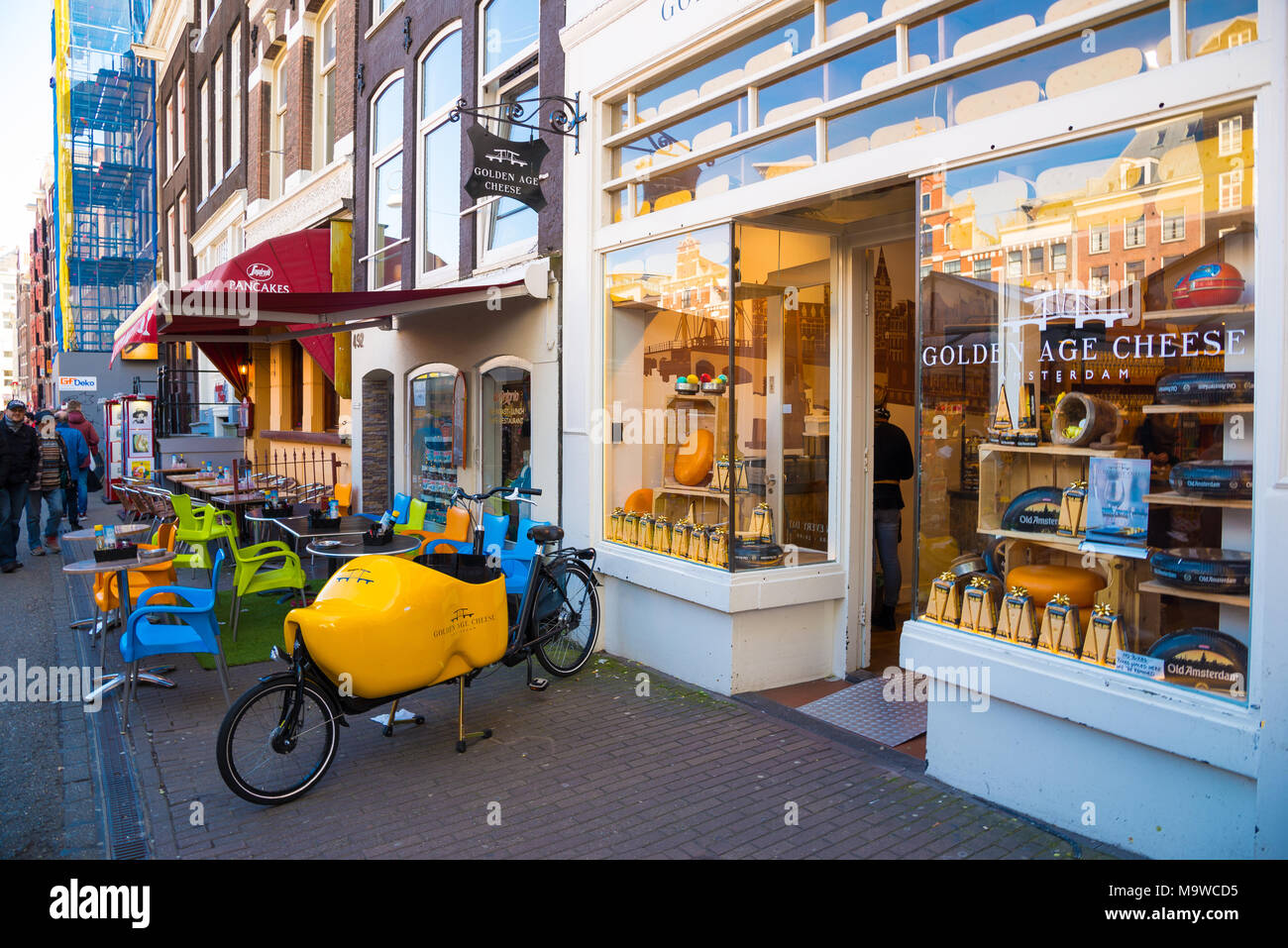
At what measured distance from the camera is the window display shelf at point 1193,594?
3.44 meters

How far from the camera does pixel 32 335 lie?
64.4 metres

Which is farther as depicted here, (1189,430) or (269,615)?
(269,615)

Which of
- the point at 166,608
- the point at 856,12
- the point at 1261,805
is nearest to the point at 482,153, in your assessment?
the point at 856,12

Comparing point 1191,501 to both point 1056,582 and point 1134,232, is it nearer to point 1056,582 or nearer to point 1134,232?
point 1056,582

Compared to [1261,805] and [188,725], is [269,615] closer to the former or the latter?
[188,725]

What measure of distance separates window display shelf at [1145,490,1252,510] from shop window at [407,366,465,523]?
7.07 metres

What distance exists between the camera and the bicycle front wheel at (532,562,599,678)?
6.09 meters

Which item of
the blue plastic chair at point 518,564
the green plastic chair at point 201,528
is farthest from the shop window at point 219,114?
the blue plastic chair at point 518,564

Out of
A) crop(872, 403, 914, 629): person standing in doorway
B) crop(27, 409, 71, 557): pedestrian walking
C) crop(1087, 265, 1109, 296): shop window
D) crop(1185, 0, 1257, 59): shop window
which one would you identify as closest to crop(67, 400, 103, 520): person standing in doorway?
crop(27, 409, 71, 557): pedestrian walking

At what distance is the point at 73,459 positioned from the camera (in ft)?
43.0

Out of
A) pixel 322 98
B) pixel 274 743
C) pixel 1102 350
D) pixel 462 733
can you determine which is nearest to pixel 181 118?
pixel 322 98

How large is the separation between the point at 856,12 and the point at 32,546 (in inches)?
471

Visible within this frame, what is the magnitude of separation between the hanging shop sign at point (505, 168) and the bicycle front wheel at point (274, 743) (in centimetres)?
407
